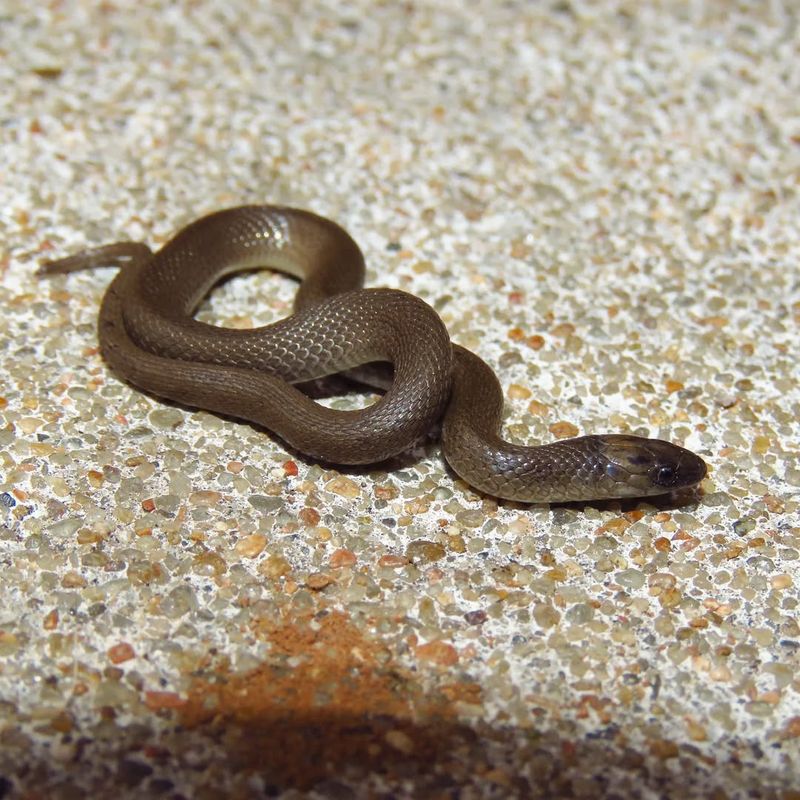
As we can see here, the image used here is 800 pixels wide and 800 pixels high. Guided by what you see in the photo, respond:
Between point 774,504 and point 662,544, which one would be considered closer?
point 662,544

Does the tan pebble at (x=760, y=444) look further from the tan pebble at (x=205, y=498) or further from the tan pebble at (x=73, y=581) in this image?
the tan pebble at (x=73, y=581)

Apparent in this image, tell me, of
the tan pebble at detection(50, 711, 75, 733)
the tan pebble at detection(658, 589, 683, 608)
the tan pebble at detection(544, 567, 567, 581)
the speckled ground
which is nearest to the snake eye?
the speckled ground

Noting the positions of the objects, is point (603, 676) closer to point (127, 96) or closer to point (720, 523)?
point (720, 523)

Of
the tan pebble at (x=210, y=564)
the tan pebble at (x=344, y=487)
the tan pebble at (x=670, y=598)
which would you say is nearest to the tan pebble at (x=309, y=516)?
the tan pebble at (x=344, y=487)

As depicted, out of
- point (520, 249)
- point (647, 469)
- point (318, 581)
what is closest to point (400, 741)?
point (318, 581)

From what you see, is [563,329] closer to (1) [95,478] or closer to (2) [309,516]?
(2) [309,516]

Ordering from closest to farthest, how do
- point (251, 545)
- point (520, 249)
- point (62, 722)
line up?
point (62, 722), point (251, 545), point (520, 249)

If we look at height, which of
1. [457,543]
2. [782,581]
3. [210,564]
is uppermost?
[782,581]
